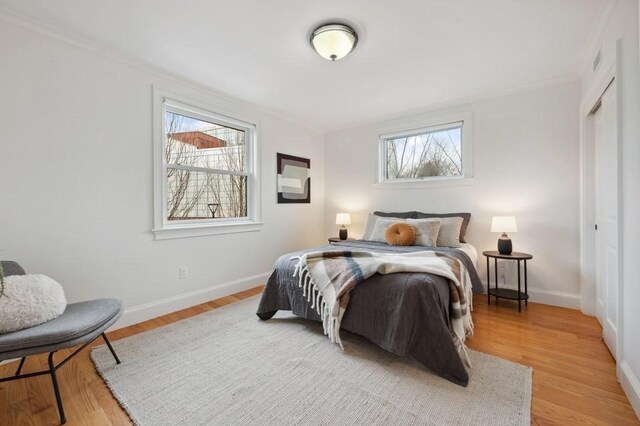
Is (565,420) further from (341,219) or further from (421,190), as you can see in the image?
(341,219)

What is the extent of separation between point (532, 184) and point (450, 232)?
39.5 inches

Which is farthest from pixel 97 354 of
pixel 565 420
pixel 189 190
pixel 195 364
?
pixel 565 420

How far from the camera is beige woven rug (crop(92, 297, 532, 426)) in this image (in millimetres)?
1388

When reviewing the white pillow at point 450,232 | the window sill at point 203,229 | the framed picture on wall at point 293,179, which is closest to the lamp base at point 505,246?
the white pillow at point 450,232

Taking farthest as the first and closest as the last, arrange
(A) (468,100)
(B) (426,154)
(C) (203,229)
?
(B) (426,154), (A) (468,100), (C) (203,229)

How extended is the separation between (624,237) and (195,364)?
2.71m

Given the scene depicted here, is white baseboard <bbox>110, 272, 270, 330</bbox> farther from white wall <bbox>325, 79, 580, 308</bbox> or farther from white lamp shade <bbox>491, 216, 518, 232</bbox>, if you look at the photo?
white lamp shade <bbox>491, 216, 518, 232</bbox>

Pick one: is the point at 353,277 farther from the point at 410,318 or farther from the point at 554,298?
the point at 554,298

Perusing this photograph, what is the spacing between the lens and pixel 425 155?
12.6 feet

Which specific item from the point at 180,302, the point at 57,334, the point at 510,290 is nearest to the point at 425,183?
the point at 510,290

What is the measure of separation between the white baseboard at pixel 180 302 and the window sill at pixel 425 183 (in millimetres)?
2188

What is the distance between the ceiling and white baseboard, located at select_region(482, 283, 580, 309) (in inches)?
86.6

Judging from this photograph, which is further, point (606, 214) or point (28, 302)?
point (606, 214)

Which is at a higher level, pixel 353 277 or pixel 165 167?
pixel 165 167
